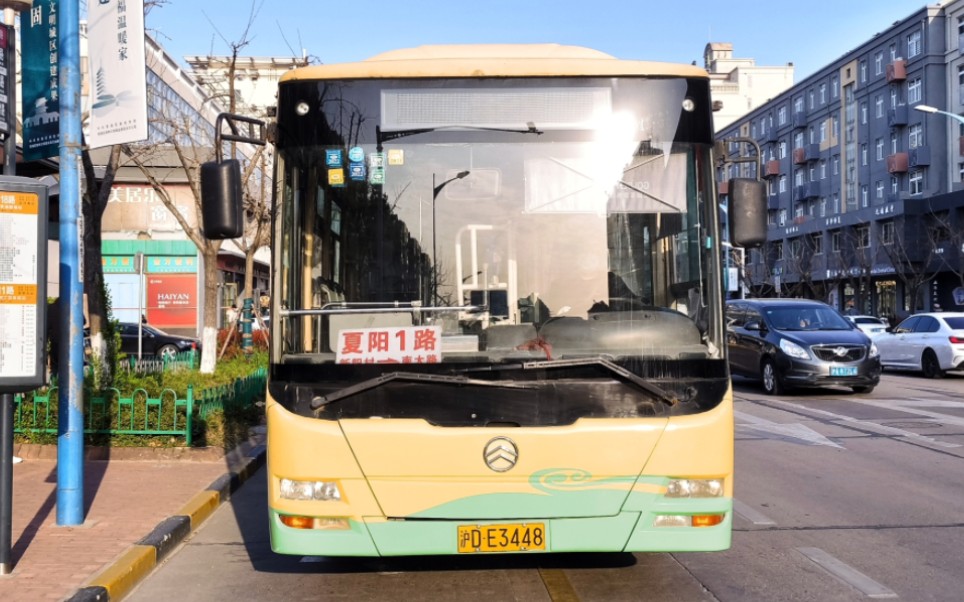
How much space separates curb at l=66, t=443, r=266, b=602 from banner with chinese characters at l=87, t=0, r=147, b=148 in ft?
9.19

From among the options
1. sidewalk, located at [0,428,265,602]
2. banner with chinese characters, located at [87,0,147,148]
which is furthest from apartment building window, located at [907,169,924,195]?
banner with chinese characters, located at [87,0,147,148]

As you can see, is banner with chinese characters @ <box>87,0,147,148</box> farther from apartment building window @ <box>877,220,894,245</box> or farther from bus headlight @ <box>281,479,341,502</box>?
apartment building window @ <box>877,220,894,245</box>

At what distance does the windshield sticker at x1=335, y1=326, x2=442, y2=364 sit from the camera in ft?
16.9

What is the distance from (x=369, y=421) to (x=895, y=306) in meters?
56.8

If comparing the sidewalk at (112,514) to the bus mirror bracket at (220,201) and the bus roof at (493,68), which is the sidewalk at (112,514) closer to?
the bus mirror bracket at (220,201)

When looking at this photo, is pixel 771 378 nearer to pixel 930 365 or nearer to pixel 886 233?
pixel 930 365

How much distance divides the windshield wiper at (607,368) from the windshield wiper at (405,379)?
0.10 m

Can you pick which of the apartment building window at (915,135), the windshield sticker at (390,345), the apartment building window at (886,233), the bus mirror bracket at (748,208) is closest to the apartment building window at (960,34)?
the apartment building window at (915,135)

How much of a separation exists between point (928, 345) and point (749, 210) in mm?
19713

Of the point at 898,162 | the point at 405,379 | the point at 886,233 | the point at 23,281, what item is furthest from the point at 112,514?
the point at 898,162

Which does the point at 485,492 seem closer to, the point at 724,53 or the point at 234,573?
the point at 234,573

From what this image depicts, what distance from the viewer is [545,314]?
17.4 ft

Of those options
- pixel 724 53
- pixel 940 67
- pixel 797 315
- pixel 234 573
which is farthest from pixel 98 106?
pixel 724 53

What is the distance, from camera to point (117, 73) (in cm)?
695
